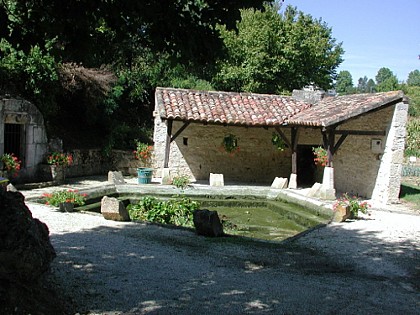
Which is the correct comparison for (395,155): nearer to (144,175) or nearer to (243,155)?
(243,155)

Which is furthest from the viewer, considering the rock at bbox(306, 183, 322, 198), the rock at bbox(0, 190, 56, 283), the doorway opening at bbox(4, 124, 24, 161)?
the doorway opening at bbox(4, 124, 24, 161)

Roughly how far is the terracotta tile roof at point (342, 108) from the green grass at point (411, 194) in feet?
9.60

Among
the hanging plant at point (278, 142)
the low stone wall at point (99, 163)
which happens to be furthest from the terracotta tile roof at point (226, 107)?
the low stone wall at point (99, 163)

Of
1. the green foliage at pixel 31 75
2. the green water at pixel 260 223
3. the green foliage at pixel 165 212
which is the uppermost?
the green foliage at pixel 31 75

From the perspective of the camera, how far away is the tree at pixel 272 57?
24.5 metres

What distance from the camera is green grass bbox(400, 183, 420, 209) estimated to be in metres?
13.0

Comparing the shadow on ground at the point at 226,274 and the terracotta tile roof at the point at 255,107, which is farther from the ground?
the terracotta tile roof at the point at 255,107

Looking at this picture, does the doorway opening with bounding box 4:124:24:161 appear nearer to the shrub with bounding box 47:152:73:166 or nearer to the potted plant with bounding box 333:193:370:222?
the shrub with bounding box 47:152:73:166

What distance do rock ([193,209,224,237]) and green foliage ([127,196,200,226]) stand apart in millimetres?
2071

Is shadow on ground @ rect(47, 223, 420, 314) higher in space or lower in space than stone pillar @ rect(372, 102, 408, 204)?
lower

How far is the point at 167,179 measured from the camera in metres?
14.5

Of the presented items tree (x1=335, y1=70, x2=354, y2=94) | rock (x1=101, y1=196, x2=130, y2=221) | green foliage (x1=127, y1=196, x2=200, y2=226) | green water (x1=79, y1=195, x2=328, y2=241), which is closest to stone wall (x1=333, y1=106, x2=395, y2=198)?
green water (x1=79, y1=195, x2=328, y2=241)

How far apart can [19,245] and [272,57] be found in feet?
74.4

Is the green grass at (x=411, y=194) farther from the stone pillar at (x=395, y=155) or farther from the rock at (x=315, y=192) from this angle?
the rock at (x=315, y=192)
